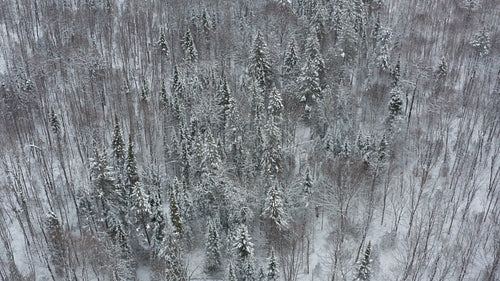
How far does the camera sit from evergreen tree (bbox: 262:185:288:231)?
1457 inches

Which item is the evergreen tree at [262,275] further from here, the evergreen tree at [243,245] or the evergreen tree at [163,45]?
the evergreen tree at [163,45]

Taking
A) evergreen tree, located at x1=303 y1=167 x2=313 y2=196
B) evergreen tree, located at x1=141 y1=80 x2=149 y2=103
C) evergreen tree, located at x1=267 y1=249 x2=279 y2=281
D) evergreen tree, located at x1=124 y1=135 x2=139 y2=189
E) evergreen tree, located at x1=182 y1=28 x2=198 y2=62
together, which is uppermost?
evergreen tree, located at x1=182 y1=28 x2=198 y2=62

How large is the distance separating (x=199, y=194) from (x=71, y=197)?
15978 millimetres

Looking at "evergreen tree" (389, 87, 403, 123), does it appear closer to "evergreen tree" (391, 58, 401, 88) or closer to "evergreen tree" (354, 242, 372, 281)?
"evergreen tree" (391, 58, 401, 88)

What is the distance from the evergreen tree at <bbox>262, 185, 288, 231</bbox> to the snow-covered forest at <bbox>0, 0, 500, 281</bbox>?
136mm

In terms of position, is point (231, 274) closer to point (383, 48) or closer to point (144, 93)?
point (144, 93)

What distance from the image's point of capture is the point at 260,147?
4259 centimetres

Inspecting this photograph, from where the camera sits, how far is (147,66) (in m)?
65.0

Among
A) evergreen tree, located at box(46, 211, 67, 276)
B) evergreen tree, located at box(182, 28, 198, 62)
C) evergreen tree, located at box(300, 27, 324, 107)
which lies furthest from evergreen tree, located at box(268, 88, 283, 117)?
evergreen tree, located at box(46, 211, 67, 276)

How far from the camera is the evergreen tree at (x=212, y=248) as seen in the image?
37.6 meters

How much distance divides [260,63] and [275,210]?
21.6m

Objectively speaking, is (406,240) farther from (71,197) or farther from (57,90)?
(57,90)

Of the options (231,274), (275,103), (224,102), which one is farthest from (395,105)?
(231,274)

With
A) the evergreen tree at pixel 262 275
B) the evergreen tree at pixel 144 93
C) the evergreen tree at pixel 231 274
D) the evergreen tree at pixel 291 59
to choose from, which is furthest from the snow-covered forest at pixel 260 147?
the evergreen tree at pixel 231 274
